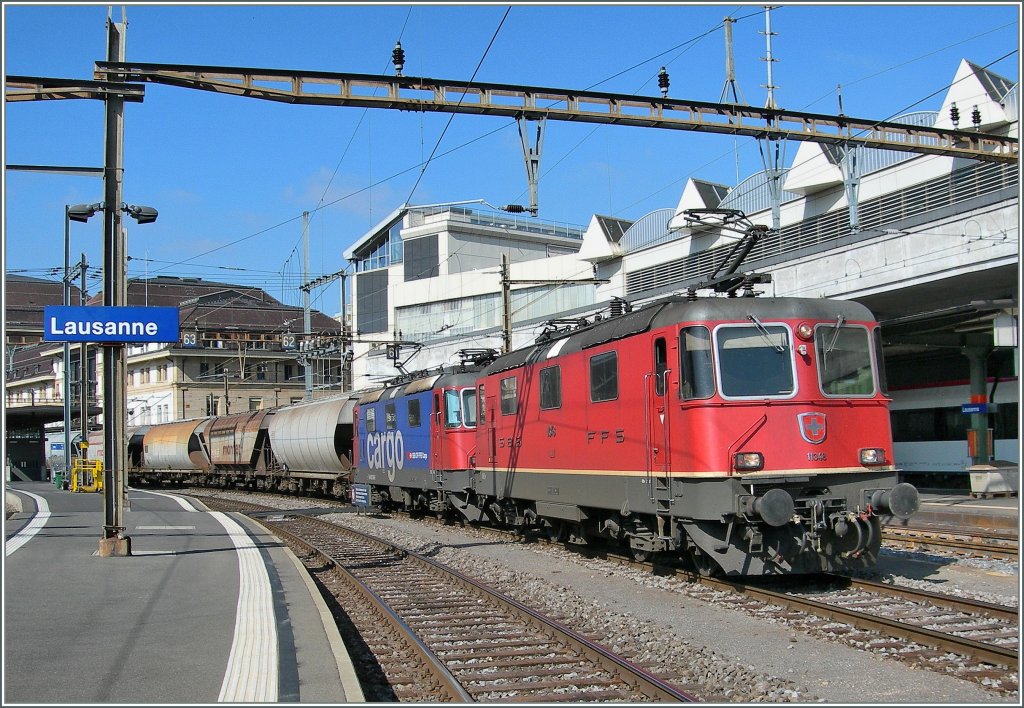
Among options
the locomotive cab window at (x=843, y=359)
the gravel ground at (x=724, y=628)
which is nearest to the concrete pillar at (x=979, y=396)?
the gravel ground at (x=724, y=628)

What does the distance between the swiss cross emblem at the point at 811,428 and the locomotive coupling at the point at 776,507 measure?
906 mm

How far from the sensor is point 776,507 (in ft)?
32.8

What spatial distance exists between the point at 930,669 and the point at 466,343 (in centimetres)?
4068

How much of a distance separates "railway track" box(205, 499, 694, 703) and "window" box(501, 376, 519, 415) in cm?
361

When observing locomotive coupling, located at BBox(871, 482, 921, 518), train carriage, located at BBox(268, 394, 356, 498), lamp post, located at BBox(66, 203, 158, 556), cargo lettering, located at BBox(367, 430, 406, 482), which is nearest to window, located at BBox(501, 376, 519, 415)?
lamp post, located at BBox(66, 203, 158, 556)

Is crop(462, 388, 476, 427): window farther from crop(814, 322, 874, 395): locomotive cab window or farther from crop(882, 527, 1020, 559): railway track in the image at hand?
crop(814, 322, 874, 395): locomotive cab window

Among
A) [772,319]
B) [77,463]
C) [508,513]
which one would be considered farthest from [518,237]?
[772,319]

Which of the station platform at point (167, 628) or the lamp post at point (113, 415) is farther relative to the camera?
the lamp post at point (113, 415)

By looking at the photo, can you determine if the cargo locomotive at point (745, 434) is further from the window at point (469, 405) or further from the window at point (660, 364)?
the window at point (469, 405)

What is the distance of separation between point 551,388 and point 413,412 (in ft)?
27.7

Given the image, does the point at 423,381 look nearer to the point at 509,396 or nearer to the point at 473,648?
the point at 509,396

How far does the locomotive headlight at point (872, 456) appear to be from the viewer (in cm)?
1086

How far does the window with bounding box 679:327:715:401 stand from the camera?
426 inches

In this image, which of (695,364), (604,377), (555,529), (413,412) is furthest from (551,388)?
(413,412)
